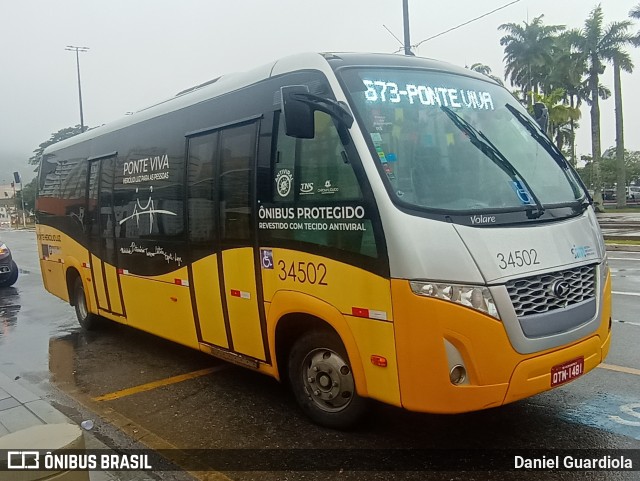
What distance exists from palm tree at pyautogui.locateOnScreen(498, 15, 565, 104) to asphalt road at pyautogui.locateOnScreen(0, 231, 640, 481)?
132ft

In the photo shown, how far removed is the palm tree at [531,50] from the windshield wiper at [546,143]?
4075 centimetres

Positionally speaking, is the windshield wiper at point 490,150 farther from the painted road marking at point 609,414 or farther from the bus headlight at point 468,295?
the painted road marking at point 609,414

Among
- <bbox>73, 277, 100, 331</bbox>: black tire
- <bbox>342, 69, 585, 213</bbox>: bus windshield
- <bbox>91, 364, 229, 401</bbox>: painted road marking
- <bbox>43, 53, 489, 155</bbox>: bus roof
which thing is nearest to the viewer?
<bbox>342, 69, 585, 213</bbox>: bus windshield

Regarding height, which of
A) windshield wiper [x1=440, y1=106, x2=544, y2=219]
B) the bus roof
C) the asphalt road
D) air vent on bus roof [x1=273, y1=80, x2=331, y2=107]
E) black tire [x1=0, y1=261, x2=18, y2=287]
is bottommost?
the asphalt road

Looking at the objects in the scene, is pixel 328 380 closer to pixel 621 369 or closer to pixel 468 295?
pixel 468 295

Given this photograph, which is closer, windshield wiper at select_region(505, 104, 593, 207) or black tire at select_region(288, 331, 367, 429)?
black tire at select_region(288, 331, 367, 429)

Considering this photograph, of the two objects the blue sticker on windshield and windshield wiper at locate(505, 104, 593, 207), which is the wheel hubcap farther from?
windshield wiper at locate(505, 104, 593, 207)

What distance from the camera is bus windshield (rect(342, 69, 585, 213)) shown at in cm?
390

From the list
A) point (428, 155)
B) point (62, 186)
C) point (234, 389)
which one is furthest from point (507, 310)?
point (62, 186)

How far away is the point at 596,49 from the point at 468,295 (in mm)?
42737

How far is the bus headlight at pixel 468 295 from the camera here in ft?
11.5

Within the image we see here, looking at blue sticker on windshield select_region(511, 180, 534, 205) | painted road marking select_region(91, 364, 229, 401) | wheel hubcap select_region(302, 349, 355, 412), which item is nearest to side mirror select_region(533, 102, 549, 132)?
blue sticker on windshield select_region(511, 180, 534, 205)

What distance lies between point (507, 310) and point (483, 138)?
140cm

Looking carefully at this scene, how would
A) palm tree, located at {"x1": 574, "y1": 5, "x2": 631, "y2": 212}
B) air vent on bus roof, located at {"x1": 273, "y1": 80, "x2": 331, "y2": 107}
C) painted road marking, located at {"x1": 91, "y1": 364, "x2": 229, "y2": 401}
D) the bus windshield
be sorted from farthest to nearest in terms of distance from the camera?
palm tree, located at {"x1": 574, "y1": 5, "x2": 631, "y2": 212} < painted road marking, located at {"x1": 91, "y1": 364, "x2": 229, "y2": 401} < air vent on bus roof, located at {"x1": 273, "y1": 80, "x2": 331, "y2": 107} < the bus windshield
